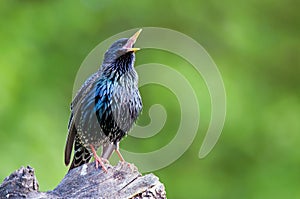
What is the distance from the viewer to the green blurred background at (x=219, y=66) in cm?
845

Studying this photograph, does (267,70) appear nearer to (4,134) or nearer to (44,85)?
(44,85)

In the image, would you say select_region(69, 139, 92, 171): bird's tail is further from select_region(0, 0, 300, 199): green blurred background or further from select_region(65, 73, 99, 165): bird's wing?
select_region(0, 0, 300, 199): green blurred background

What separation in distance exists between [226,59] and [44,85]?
1995 mm

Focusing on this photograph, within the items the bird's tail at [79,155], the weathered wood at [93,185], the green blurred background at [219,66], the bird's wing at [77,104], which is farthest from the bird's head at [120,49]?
the green blurred background at [219,66]

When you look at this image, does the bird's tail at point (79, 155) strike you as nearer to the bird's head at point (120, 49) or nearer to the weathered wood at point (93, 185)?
the bird's head at point (120, 49)

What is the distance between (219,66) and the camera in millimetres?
8875

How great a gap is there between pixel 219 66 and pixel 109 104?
379 centimetres

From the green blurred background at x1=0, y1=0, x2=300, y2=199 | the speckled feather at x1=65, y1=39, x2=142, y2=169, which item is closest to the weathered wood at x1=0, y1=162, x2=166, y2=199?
the speckled feather at x1=65, y1=39, x2=142, y2=169

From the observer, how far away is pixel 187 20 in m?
9.17

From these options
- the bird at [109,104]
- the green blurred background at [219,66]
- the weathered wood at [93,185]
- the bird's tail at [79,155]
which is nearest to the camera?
the weathered wood at [93,185]

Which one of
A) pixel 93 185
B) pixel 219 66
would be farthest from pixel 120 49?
pixel 219 66

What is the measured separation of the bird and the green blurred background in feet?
8.83

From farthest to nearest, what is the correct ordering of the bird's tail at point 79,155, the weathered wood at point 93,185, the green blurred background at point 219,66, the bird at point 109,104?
the green blurred background at point 219,66, the bird's tail at point 79,155, the bird at point 109,104, the weathered wood at point 93,185

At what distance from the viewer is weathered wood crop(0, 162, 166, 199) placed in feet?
12.7
